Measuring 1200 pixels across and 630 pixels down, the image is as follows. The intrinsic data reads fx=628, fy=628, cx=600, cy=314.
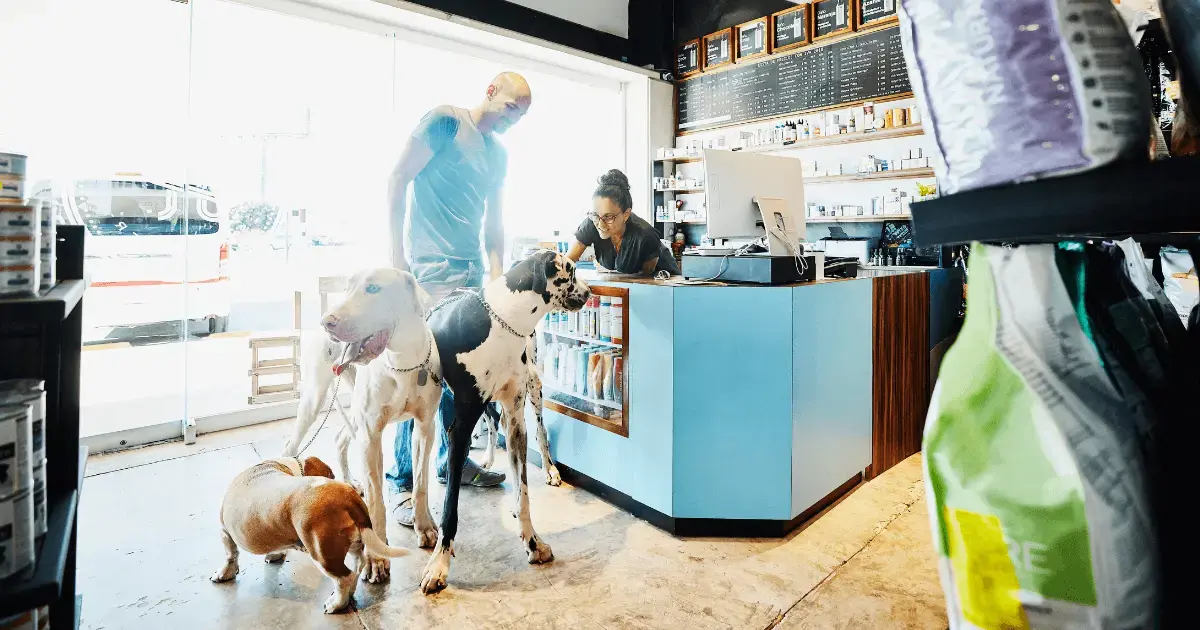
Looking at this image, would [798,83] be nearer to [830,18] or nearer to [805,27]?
[805,27]

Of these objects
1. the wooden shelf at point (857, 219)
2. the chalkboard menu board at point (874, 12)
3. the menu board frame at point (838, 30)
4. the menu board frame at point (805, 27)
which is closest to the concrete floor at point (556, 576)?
the wooden shelf at point (857, 219)

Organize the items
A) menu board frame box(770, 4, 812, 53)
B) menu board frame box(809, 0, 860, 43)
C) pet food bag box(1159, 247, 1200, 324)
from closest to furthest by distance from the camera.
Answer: pet food bag box(1159, 247, 1200, 324), menu board frame box(809, 0, 860, 43), menu board frame box(770, 4, 812, 53)

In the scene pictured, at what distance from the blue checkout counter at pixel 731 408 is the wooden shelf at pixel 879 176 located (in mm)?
2669

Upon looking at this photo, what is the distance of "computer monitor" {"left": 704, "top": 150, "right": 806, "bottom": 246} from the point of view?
9.32ft

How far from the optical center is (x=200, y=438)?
13.4 feet

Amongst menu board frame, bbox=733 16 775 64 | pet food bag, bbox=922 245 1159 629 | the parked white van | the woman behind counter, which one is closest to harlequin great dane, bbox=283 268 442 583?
the woman behind counter

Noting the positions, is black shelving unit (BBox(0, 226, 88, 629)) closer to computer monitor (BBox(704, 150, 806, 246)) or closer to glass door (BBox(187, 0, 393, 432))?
computer monitor (BBox(704, 150, 806, 246))

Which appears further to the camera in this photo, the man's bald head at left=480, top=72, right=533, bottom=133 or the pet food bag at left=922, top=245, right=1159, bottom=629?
the man's bald head at left=480, top=72, right=533, bottom=133

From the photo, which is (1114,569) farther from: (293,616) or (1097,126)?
(293,616)

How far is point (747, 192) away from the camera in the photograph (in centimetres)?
296

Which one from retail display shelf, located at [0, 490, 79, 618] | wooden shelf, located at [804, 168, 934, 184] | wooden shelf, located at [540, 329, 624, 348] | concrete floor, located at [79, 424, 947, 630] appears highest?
wooden shelf, located at [804, 168, 934, 184]

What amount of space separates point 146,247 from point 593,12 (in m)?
4.75

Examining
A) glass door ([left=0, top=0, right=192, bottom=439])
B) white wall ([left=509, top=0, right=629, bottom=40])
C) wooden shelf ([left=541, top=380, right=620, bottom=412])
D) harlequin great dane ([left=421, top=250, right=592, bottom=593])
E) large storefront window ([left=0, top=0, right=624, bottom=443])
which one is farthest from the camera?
white wall ([left=509, top=0, right=629, bottom=40])

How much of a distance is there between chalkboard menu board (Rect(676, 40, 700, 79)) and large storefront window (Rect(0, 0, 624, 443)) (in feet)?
8.70
